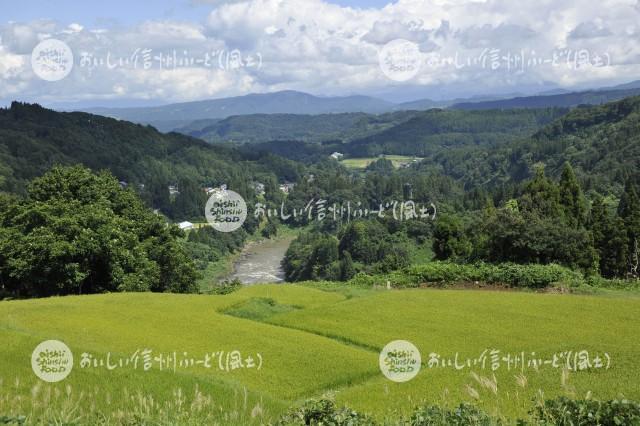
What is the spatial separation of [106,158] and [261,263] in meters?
77.9

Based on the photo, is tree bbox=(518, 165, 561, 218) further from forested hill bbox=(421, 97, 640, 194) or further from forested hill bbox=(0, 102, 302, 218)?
forested hill bbox=(0, 102, 302, 218)

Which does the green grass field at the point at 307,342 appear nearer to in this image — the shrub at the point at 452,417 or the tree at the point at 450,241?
the shrub at the point at 452,417

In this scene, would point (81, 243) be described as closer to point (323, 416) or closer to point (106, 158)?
point (323, 416)

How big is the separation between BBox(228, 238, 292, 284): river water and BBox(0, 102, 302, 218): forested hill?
2447cm

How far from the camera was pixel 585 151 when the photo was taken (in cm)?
14638

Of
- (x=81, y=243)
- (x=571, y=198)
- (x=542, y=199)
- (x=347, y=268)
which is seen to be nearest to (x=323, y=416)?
(x=81, y=243)

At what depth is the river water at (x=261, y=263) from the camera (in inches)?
3787

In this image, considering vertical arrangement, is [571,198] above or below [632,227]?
above

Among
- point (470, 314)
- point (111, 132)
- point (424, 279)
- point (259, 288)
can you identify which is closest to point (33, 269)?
point (259, 288)

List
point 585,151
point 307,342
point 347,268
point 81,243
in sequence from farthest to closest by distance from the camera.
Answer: point 585,151
point 347,268
point 81,243
point 307,342

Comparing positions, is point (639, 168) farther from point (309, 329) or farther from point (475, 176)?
point (309, 329)

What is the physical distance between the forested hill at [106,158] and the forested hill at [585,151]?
74637mm

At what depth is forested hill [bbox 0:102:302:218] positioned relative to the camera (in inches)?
5487

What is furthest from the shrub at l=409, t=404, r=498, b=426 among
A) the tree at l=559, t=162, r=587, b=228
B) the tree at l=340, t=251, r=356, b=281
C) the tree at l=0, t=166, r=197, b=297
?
the tree at l=340, t=251, r=356, b=281
